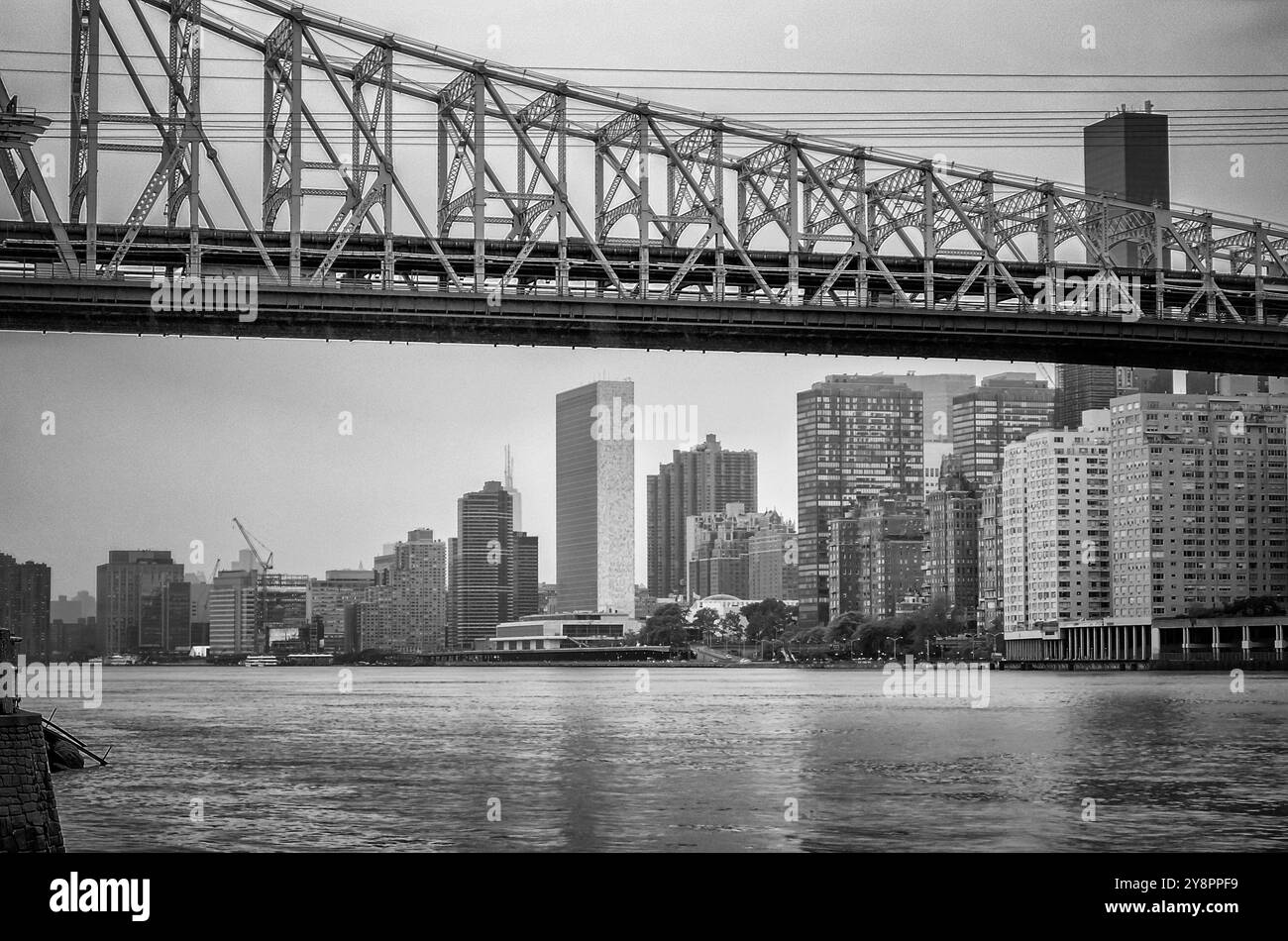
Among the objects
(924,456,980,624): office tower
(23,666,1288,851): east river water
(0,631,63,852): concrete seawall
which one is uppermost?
(924,456,980,624): office tower

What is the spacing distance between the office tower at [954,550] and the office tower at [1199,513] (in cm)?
2951

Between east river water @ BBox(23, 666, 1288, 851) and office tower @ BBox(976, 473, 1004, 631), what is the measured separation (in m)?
93.0

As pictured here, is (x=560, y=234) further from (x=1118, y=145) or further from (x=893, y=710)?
(x=1118, y=145)

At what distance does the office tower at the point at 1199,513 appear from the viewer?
152 m

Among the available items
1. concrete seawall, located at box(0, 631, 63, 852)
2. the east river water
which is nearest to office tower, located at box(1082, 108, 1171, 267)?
the east river water

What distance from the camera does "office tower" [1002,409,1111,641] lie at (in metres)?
160

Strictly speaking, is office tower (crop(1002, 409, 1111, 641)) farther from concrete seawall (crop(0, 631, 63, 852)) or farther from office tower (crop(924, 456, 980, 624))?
concrete seawall (crop(0, 631, 63, 852))

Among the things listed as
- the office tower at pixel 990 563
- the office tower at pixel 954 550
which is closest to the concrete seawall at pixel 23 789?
the office tower at pixel 990 563

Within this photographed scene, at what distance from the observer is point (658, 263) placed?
59812 millimetres

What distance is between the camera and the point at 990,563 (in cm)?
18150

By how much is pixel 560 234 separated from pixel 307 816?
29.3 metres


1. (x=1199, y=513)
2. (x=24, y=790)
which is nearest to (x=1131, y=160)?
(x=1199, y=513)

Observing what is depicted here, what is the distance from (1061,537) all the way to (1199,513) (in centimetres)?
1354
